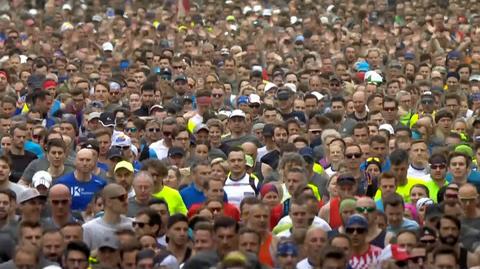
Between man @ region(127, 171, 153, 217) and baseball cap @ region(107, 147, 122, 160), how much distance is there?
1.85 m

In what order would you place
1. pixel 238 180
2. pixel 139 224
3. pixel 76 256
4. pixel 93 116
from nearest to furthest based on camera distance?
pixel 76 256 < pixel 139 224 < pixel 238 180 < pixel 93 116

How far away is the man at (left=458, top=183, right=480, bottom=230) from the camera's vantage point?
52.8 feet

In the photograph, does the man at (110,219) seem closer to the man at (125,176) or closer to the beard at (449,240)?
the man at (125,176)

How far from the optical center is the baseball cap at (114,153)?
18.5 meters

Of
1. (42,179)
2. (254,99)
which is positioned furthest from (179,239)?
(254,99)

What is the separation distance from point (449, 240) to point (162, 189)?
3.39 m

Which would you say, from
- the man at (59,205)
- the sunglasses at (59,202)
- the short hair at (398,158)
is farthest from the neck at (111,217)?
the short hair at (398,158)

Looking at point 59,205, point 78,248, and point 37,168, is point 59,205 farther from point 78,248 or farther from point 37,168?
point 37,168

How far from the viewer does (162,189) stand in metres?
17.2

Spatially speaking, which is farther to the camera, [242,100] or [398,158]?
[242,100]

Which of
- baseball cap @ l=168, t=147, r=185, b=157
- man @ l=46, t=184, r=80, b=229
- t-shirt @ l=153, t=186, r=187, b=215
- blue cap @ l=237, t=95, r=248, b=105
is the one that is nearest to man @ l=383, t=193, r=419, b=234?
t-shirt @ l=153, t=186, r=187, b=215

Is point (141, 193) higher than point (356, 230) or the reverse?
the reverse

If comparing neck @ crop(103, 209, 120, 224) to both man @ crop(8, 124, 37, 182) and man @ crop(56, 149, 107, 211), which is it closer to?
man @ crop(56, 149, 107, 211)

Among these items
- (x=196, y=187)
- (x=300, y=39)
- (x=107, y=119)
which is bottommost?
(x=300, y=39)
